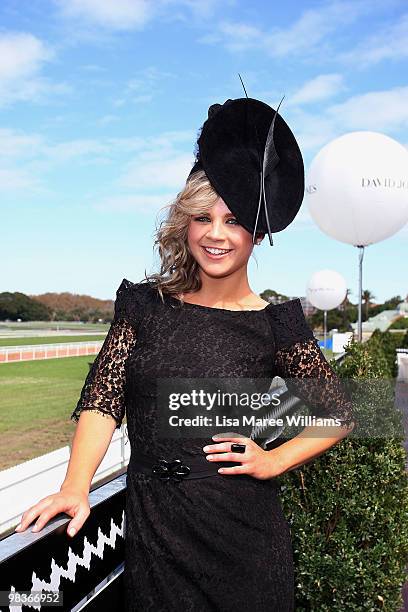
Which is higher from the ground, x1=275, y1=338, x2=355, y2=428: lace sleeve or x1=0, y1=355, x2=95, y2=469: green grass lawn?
x1=275, y1=338, x2=355, y2=428: lace sleeve

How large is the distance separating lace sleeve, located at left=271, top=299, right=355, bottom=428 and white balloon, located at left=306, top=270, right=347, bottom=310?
22.3m

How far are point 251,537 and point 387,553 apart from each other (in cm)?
148

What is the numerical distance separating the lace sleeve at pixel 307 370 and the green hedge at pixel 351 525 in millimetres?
1189

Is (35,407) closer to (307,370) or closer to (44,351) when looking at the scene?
(307,370)

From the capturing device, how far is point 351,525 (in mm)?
2938

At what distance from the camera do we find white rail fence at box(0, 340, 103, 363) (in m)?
28.5

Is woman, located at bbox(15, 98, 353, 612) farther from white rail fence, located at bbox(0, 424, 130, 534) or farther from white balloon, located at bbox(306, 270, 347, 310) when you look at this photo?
white balloon, located at bbox(306, 270, 347, 310)

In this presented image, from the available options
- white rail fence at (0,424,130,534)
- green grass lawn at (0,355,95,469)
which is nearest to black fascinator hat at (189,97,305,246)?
white rail fence at (0,424,130,534)

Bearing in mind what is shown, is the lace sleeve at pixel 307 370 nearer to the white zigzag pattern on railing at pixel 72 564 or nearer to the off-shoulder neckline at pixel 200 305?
the off-shoulder neckline at pixel 200 305

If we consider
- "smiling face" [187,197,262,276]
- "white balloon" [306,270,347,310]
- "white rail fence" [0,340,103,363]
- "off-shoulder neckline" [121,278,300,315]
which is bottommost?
"white rail fence" [0,340,103,363]

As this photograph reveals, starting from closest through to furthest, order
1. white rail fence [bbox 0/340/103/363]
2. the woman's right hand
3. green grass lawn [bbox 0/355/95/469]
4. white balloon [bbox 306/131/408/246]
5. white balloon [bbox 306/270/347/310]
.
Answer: the woman's right hand, white balloon [bbox 306/131/408/246], green grass lawn [bbox 0/355/95/469], white balloon [bbox 306/270/347/310], white rail fence [bbox 0/340/103/363]

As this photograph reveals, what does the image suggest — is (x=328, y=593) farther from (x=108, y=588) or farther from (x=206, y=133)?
(x=206, y=133)

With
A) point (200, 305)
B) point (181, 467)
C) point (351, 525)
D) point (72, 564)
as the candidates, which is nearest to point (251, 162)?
point (200, 305)

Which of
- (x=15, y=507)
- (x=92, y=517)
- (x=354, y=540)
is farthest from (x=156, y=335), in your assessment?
(x=15, y=507)
